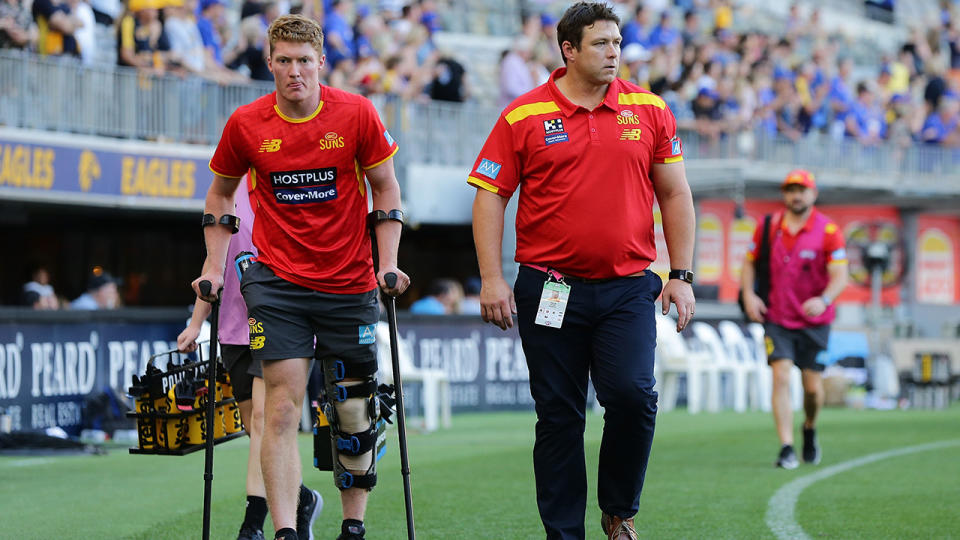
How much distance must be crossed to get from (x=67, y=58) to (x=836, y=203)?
19.8 m

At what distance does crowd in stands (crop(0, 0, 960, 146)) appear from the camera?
61.0 feet

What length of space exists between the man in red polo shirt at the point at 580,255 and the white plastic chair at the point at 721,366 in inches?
601

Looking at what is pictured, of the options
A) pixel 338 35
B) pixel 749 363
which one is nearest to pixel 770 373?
pixel 749 363

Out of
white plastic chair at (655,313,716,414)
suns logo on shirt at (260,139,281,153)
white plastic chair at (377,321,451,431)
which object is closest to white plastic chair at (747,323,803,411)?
white plastic chair at (655,313,716,414)

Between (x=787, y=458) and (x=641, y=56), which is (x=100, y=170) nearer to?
(x=787, y=458)

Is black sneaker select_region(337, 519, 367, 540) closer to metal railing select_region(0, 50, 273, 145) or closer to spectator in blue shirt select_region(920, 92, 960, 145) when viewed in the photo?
metal railing select_region(0, 50, 273, 145)

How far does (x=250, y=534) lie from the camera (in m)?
7.05

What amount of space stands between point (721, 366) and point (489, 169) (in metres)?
16.0

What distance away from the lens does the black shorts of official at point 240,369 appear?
7.46m

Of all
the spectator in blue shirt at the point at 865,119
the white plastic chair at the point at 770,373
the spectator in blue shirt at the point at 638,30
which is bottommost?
the white plastic chair at the point at 770,373

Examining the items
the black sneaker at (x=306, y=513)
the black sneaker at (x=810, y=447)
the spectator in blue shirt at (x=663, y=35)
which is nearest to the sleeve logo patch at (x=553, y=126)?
the black sneaker at (x=306, y=513)

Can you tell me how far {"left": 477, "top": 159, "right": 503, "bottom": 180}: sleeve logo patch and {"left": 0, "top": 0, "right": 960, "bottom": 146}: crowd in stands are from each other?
11704 mm

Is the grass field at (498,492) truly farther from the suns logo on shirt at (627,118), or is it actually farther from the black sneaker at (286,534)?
the suns logo on shirt at (627,118)

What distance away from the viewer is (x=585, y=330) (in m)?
6.47
